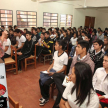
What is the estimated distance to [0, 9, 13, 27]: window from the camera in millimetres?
5693

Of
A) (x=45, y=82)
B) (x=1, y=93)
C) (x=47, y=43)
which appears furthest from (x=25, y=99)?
→ (x=47, y=43)

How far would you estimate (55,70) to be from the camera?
2.26 metres

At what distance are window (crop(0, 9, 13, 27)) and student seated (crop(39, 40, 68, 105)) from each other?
4.51m

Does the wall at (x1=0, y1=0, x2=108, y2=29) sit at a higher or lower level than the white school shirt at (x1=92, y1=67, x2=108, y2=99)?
higher

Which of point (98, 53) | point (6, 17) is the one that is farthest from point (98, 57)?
point (6, 17)

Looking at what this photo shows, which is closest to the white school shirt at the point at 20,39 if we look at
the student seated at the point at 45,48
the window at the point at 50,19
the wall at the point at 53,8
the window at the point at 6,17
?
the student seated at the point at 45,48

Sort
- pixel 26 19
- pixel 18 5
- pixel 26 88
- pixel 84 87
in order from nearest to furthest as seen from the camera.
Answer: pixel 84 87 < pixel 26 88 < pixel 18 5 < pixel 26 19

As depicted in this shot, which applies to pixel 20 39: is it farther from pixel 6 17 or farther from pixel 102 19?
pixel 102 19

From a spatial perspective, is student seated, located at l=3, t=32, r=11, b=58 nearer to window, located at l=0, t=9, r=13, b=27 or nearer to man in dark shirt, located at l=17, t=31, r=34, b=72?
man in dark shirt, located at l=17, t=31, r=34, b=72

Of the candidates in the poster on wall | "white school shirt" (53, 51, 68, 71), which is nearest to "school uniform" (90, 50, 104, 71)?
"white school shirt" (53, 51, 68, 71)

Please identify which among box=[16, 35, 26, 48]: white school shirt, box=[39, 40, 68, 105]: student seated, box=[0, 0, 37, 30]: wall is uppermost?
box=[0, 0, 37, 30]: wall

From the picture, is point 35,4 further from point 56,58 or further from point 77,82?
point 77,82

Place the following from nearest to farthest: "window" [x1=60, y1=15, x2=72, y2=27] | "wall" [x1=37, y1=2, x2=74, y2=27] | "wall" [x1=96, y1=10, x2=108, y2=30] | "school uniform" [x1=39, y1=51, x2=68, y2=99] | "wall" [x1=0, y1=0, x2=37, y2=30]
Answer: "school uniform" [x1=39, y1=51, x2=68, y2=99] → "wall" [x1=0, y1=0, x2=37, y2=30] → "wall" [x1=37, y1=2, x2=74, y2=27] → "window" [x1=60, y1=15, x2=72, y2=27] → "wall" [x1=96, y1=10, x2=108, y2=30]

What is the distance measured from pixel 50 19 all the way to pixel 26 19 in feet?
5.33
